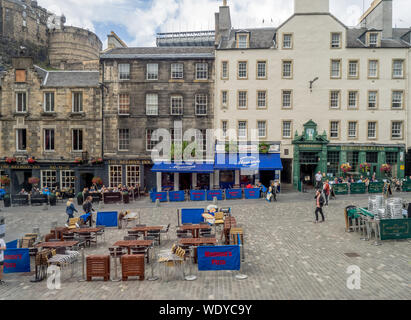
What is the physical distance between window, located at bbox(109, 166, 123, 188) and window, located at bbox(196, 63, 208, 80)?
1143 cm

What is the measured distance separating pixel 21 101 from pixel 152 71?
41.7ft

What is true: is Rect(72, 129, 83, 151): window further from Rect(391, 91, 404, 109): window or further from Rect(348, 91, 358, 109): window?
Rect(391, 91, 404, 109): window

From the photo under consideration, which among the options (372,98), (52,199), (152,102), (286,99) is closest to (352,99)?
(372,98)

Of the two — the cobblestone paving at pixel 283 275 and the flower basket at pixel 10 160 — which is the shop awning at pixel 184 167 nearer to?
the cobblestone paving at pixel 283 275

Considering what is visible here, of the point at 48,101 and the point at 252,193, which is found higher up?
the point at 48,101

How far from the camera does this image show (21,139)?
27.7m

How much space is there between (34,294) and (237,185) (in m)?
20.3

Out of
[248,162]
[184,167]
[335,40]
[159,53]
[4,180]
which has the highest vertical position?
[335,40]

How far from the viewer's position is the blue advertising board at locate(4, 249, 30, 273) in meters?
9.09

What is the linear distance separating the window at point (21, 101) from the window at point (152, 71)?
11818mm

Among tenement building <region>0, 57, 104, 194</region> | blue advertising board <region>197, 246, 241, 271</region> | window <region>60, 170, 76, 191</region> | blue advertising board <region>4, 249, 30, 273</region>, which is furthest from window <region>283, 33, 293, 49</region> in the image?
blue advertising board <region>4, 249, 30, 273</region>

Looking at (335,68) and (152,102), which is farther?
(152,102)

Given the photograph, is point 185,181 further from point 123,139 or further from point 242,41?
point 242,41
